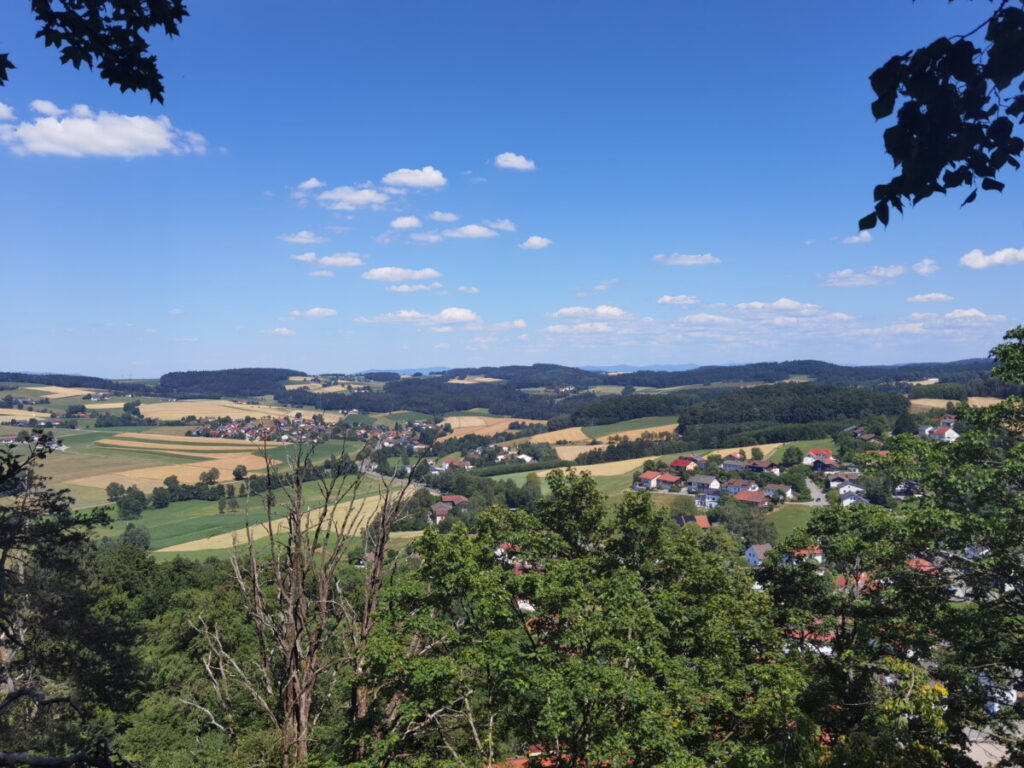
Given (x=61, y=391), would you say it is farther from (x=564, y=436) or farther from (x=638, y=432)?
(x=638, y=432)

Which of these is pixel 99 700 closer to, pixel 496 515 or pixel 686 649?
pixel 496 515

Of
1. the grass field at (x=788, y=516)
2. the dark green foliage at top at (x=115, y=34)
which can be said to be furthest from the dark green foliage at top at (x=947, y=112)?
the grass field at (x=788, y=516)

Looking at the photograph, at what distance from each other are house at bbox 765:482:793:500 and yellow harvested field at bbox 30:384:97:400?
147 m

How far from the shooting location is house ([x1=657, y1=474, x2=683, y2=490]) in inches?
2990

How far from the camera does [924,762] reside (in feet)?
24.4

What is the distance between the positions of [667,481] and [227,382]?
526 feet

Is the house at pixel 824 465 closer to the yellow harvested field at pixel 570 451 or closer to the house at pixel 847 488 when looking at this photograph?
the house at pixel 847 488

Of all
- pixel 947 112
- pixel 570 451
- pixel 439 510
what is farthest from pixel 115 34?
pixel 570 451

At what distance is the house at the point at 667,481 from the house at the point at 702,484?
2.03m

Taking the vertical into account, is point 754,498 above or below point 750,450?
below

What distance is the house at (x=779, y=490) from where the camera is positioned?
6719 centimetres

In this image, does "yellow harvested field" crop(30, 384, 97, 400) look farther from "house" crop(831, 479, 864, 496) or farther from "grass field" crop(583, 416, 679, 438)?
"house" crop(831, 479, 864, 496)

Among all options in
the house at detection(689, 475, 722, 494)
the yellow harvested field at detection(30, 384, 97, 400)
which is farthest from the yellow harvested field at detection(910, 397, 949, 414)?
the yellow harvested field at detection(30, 384, 97, 400)

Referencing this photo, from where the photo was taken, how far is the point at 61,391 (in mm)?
134125
